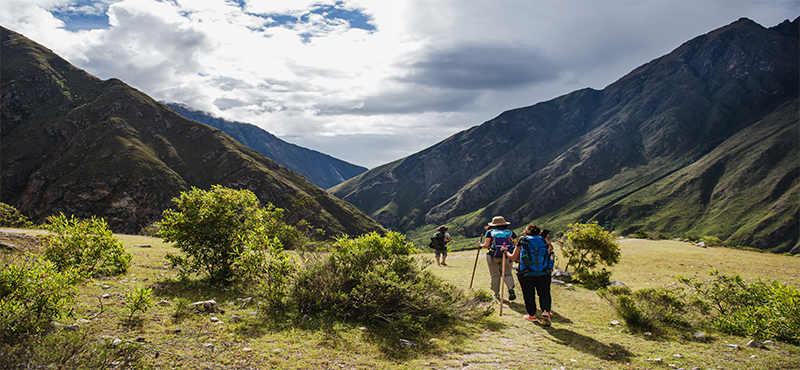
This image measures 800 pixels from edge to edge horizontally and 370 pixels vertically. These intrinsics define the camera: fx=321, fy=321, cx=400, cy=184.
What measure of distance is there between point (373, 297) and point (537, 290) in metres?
4.30

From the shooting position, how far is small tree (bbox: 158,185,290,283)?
8.70m

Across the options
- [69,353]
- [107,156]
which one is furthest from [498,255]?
Result: [107,156]

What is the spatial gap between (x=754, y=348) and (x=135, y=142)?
15101 centimetres

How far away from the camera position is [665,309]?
8.30 meters

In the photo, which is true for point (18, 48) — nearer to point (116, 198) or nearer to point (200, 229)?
point (116, 198)

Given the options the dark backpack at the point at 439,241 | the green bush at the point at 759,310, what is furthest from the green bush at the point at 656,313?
the dark backpack at the point at 439,241

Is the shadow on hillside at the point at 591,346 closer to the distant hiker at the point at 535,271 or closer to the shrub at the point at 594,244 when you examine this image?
the distant hiker at the point at 535,271

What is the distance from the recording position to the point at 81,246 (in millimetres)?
7246

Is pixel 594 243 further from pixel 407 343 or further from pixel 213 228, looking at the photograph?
pixel 213 228

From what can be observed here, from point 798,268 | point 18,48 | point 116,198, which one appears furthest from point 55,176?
point 798,268

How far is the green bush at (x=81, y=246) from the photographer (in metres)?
6.96

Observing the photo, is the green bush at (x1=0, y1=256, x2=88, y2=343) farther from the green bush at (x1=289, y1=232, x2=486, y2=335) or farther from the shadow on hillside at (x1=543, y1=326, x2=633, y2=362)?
the shadow on hillside at (x1=543, y1=326, x2=633, y2=362)

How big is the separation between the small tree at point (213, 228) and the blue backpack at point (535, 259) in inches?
263

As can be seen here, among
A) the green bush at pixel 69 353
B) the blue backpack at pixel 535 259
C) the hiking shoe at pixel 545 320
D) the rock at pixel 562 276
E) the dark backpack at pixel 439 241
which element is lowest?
the rock at pixel 562 276
